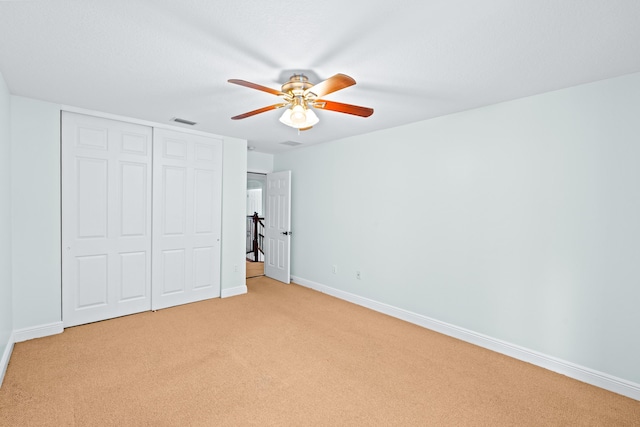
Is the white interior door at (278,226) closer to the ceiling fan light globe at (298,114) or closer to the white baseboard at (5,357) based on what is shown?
the ceiling fan light globe at (298,114)

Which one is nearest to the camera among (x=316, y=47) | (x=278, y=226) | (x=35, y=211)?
(x=316, y=47)

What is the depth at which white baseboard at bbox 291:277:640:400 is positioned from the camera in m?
2.36

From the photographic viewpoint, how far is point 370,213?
4230mm

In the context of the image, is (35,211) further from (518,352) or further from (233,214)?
(518,352)

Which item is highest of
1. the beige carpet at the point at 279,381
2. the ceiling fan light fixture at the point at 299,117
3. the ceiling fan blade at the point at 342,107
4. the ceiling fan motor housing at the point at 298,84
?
the ceiling fan motor housing at the point at 298,84

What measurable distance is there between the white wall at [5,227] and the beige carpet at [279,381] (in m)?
0.25

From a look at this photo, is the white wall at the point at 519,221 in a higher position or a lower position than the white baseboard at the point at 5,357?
higher

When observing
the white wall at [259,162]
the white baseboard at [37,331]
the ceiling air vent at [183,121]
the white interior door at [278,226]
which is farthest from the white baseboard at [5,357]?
the white wall at [259,162]

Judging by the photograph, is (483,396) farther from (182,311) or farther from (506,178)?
(182,311)

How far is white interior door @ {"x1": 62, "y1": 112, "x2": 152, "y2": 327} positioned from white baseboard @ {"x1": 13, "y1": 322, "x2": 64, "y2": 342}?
0.38 feet

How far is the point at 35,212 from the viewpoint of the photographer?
3098 millimetres

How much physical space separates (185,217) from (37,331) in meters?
1.91

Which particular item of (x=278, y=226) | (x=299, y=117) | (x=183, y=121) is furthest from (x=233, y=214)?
(x=299, y=117)

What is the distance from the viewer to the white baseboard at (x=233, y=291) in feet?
15.0
